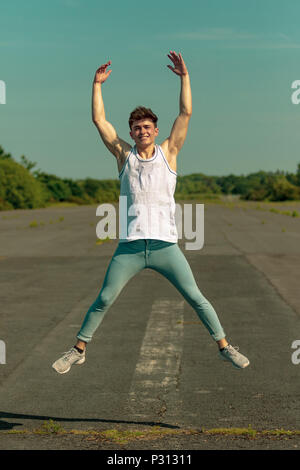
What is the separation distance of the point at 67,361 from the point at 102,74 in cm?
222

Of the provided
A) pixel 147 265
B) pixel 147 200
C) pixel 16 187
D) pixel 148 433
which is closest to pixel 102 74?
pixel 147 200

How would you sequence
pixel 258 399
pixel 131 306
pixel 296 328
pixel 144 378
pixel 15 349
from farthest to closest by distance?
pixel 131 306 < pixel 296 328 < pixel 15 349 < pixel 144 378 < pixel 258 399

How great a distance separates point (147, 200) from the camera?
5.34m

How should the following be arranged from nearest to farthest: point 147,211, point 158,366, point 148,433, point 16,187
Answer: point 148,433, point 147,211, point 158,366, point 16,187

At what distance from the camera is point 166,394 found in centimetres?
629

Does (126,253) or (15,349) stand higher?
(126,253)

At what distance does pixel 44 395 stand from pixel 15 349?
2009 millimetres

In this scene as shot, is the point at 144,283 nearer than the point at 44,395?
No

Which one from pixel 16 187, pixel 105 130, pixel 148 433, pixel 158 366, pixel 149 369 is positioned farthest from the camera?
pixel 16 187

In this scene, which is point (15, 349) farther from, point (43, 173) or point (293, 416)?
point (43, 173)

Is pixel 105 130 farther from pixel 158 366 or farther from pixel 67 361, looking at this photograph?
pixel 158 366

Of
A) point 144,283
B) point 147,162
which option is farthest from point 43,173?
point 147,162

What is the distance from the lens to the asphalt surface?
5.32m

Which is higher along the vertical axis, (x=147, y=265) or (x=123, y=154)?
(x=123, y=154)
